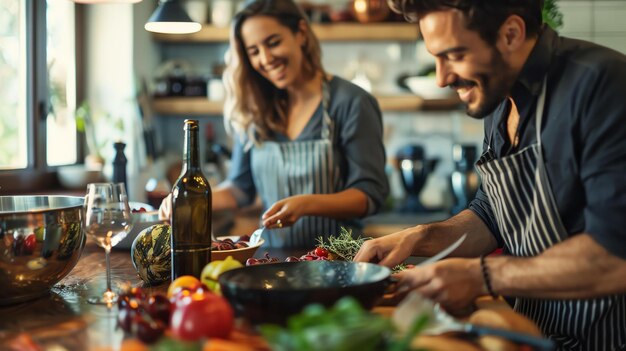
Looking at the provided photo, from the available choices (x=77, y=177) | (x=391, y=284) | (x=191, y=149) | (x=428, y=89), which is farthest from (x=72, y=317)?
(x=428, y=89)

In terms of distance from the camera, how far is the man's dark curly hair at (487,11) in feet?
5.26

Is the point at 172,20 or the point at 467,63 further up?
the point at 172,20

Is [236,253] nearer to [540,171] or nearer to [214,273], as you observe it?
[214,273]

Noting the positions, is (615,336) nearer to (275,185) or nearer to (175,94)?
(275,185)

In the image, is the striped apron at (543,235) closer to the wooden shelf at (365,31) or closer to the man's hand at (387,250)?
the man's hand at (387,250)

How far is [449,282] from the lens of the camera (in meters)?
1.44

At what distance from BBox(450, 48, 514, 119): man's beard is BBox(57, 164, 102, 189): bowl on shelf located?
2.72 m

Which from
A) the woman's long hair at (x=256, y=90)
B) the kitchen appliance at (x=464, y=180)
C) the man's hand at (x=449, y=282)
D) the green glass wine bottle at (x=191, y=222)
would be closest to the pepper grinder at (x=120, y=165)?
the woman's long hair at (x=256, y=90)

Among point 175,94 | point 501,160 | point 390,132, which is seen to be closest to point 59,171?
point 175,94

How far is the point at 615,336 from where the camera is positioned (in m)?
1.70

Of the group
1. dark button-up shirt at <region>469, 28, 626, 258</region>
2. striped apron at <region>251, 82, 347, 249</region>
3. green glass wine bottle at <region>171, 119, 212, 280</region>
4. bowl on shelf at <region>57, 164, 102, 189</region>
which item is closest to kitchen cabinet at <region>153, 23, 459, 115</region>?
bowl on shelf at <region>57, 164, 102, 189</region>

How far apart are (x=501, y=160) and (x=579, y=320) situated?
1.27ft

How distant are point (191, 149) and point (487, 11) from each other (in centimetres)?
68

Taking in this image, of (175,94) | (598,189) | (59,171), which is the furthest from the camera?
(175,94)
